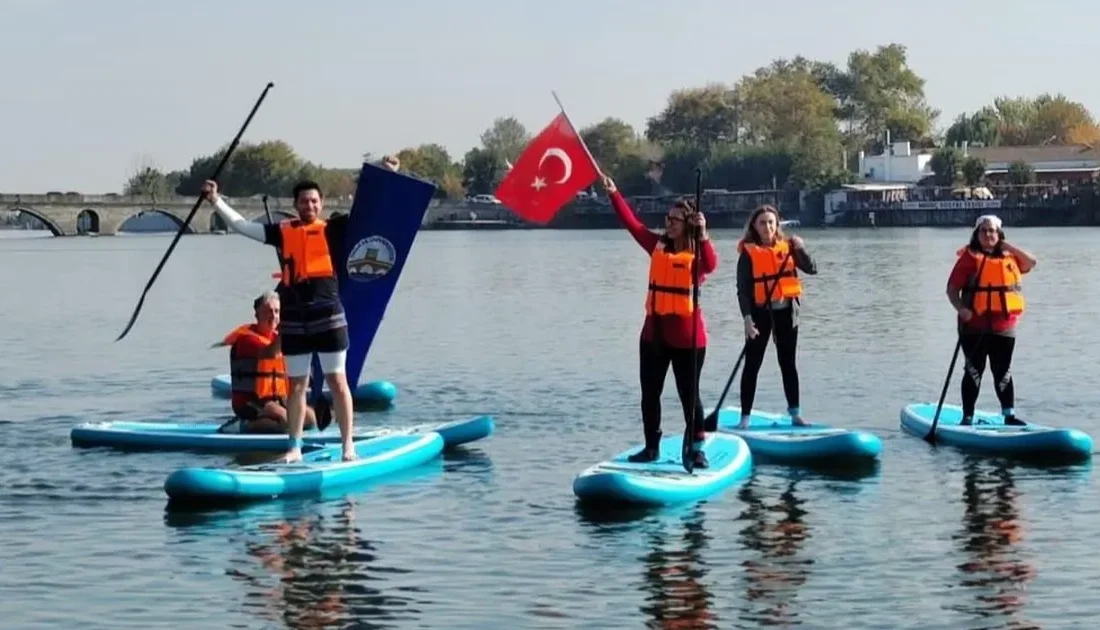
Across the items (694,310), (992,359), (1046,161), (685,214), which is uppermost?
(1046,161)

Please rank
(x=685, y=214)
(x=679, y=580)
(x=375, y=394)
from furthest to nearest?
(x=375, y=394) < (x=685, y=214) < (x=679, y=580)

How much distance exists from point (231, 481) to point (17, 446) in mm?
5523

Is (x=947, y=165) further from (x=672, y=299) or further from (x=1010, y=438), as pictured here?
(x=672, y=299)

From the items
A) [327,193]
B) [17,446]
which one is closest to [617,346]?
[17,446]

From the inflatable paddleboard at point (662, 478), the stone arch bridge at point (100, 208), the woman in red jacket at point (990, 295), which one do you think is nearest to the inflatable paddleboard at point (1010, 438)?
the woman in red jacket at point (990, 295)

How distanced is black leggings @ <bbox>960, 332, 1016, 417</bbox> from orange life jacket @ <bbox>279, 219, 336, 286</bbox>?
6092 millimetres

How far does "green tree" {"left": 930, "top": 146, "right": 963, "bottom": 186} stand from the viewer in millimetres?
167000

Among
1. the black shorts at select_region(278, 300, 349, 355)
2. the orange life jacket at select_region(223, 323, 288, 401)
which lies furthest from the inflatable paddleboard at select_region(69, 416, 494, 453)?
the black shorts at select_region(278, 300, 349, 355)

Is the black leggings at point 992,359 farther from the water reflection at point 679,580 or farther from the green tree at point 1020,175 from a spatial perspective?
the green tree at point 1020,175

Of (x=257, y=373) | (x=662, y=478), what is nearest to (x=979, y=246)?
(x=662, y=478)

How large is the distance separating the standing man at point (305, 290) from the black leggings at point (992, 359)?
5926 mm

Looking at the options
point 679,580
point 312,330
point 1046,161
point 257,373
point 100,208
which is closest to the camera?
point 679,580

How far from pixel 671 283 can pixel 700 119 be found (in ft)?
588

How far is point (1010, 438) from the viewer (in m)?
17.6
